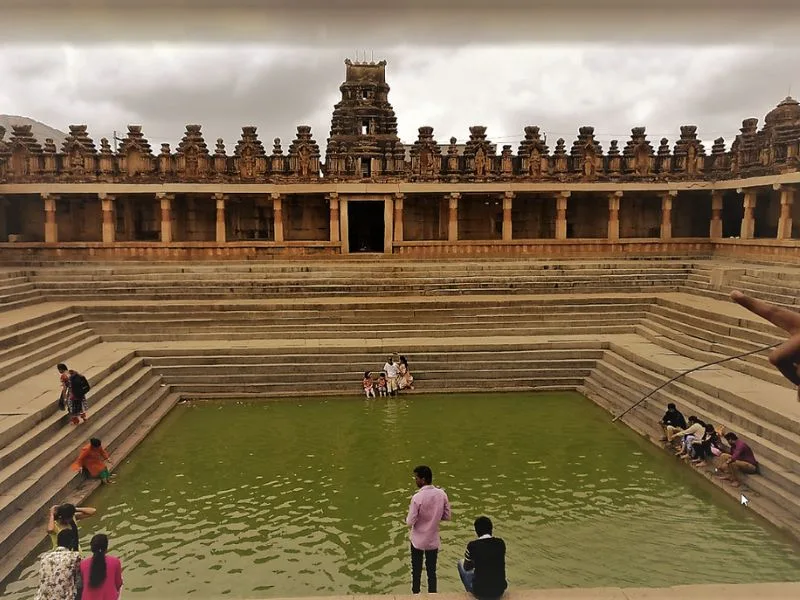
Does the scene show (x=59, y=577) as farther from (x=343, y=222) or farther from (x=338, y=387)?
(x=343, y=222)

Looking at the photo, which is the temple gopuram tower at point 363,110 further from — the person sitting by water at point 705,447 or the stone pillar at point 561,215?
the person sitting by water at point 705,447

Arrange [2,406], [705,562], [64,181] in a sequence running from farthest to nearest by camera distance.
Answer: [64,181], [2,406], [705,562]

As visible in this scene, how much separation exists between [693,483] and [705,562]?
218 centimetres

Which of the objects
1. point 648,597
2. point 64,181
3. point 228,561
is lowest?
point 228,561

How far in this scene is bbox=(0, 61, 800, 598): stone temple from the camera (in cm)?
1044

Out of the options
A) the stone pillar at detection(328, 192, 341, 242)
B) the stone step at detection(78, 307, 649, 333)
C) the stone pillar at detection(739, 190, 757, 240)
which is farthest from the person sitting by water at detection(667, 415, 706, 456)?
the stone pillar at detection(328, 192, 341, 242)

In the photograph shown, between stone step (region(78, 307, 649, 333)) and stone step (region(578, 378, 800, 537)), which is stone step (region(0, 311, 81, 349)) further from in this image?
stone step (region(578, 378, 800, 537))

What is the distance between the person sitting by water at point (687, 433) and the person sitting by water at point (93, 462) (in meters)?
8.42

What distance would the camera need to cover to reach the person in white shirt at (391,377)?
12.5 m

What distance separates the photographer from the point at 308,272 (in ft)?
63.8

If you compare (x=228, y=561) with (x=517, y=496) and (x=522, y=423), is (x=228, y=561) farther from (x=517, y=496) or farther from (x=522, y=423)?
(x=522, y=423)

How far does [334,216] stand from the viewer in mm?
22406

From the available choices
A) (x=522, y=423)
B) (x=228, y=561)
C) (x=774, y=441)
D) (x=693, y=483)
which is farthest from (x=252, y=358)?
(x=774, y=441)

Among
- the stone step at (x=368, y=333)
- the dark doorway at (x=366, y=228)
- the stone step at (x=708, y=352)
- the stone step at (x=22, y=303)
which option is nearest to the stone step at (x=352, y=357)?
the stone step at (x=368, y=333)
